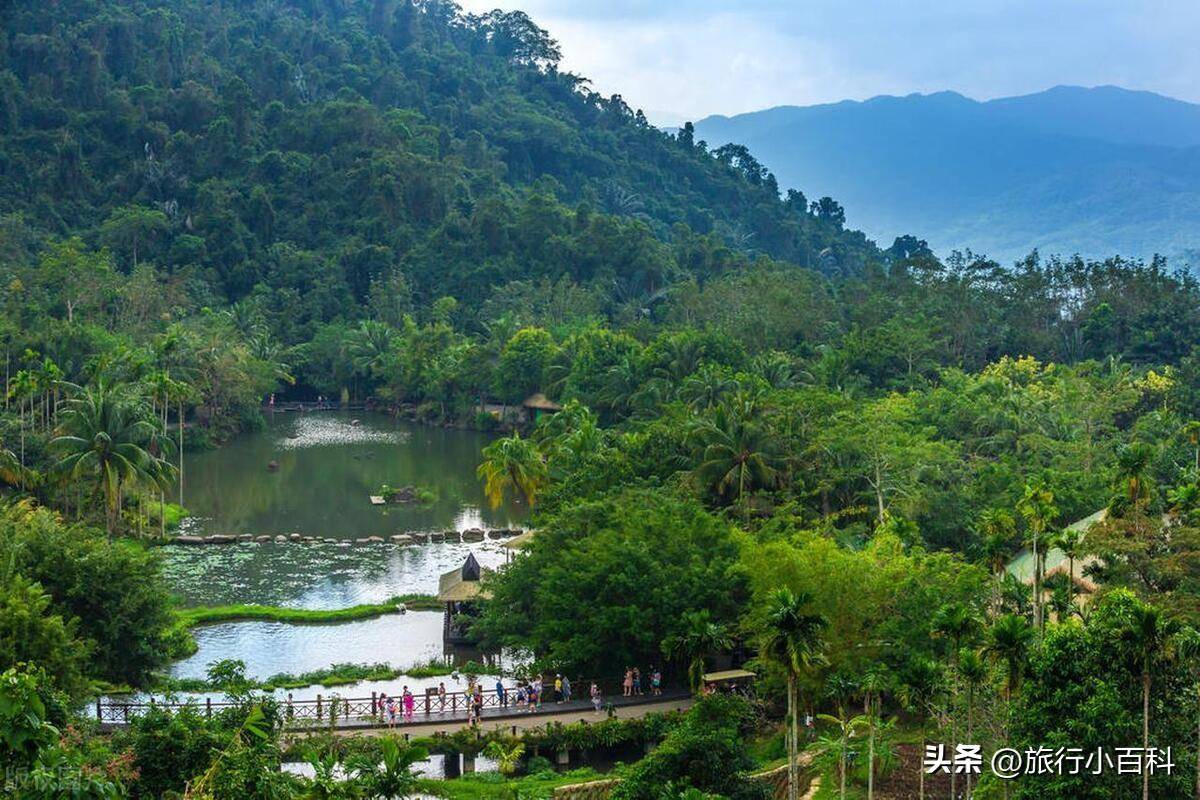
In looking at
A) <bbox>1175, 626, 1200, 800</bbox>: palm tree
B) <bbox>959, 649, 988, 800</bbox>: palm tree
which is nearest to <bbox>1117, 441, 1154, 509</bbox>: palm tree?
<bbox>959, 649, 988, 800</bbox>: palm tree

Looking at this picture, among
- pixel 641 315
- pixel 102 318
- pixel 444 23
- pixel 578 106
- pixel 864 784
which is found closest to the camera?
pixel 864 784

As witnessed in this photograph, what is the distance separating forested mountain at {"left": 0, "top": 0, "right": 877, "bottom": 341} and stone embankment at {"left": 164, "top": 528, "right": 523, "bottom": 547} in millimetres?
43164

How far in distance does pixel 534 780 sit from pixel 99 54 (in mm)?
104998

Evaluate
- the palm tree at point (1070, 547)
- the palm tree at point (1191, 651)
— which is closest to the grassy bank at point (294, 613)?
the palm tree at point (1070, 547)

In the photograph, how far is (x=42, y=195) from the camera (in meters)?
102

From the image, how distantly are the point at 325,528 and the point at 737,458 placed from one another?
60.4 feet

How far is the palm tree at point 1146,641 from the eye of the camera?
63.2 ft

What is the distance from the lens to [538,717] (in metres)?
28.2

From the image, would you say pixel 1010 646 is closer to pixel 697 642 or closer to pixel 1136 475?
pixel 697 642

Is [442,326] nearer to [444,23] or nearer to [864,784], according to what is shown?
[864,784]

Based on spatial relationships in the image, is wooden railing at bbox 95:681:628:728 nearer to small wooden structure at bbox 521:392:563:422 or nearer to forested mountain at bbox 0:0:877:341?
small wooden structure at bbox 521:392:563:422

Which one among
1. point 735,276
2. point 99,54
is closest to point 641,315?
point 735,276

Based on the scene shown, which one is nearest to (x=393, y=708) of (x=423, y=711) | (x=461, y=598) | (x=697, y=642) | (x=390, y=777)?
(x=423, y=711)

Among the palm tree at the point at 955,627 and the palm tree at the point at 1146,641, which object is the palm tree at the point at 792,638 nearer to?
the palm tree at the point at 955,627
